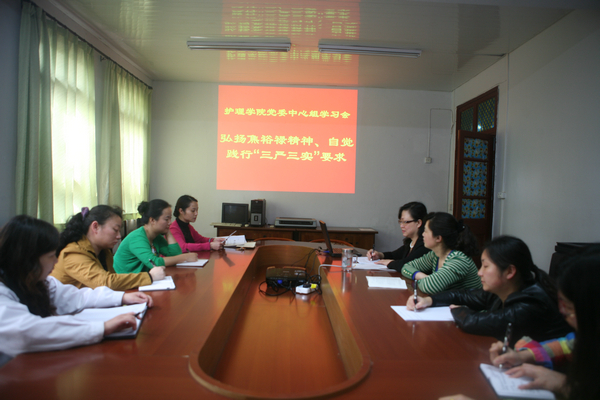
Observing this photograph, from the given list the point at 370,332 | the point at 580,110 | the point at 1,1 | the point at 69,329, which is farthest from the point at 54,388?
the point at 580,110

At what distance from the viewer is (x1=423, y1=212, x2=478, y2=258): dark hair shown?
6.55 feet

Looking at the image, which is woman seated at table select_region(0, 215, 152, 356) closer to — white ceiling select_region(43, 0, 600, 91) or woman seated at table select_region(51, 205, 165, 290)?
woman seated at table select_region(51, 205, 165, 290)

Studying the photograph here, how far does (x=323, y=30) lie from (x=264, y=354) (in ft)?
10.4

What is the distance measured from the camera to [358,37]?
3682 mm

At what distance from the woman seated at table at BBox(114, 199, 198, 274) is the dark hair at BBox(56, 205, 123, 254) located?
0.47 meters

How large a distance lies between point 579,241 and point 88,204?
15.0ft

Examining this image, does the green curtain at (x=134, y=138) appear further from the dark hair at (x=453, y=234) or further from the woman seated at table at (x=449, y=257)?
the dark hair at (x=453, y=234)

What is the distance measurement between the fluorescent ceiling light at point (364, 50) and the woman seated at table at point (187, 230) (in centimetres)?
219

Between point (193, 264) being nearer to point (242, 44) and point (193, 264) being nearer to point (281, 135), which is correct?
point (242, 44)

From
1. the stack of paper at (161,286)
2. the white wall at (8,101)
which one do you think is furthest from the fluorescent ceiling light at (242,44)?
the stack of paper at (161,286)

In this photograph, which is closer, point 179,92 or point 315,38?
point 315,38

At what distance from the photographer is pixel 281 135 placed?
5.21 m

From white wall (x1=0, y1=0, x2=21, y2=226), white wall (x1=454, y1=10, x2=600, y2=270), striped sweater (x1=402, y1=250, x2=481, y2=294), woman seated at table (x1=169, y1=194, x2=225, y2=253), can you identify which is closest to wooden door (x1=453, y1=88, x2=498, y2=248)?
white wall (x1=454, y1=10, x2=600, y2=270)

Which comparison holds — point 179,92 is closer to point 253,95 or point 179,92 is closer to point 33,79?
point 253,95
